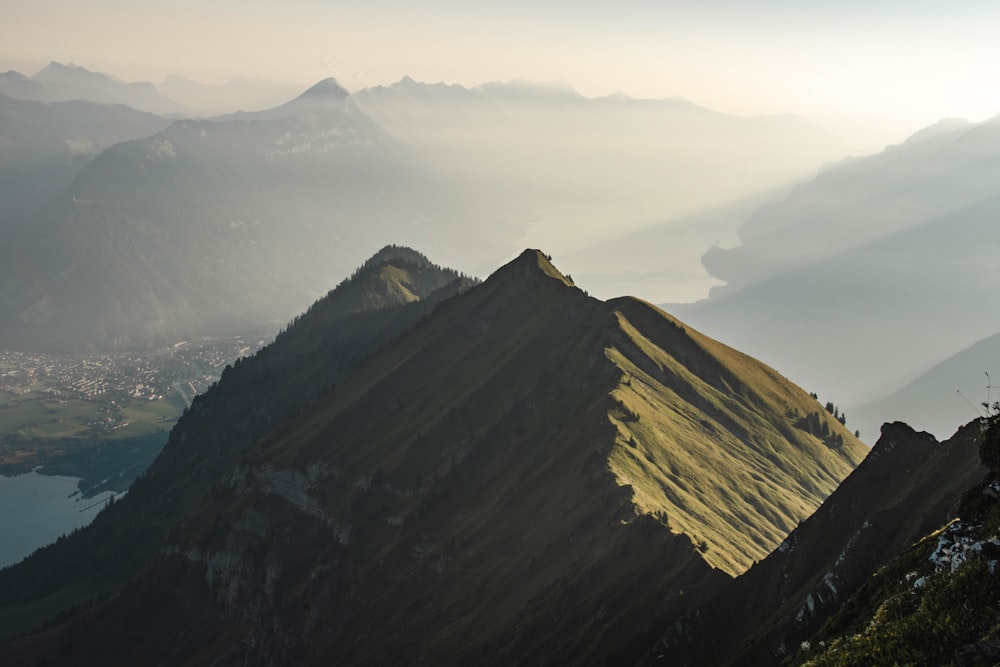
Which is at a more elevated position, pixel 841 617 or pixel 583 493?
pixel 583 493

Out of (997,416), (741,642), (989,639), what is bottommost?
(741,642)

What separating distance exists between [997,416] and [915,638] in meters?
15.3

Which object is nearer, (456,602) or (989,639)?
(989,639)

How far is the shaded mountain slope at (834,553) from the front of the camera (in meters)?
93.8

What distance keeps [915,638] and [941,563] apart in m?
8.36

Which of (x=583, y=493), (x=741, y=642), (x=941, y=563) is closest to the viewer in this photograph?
(x=941, y=563)

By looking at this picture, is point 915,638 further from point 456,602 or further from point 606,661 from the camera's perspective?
point 456,602

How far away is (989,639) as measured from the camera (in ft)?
154

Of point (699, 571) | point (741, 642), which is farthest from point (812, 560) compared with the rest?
point (699, 571)

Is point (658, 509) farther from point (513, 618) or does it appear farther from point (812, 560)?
point (812, 560)

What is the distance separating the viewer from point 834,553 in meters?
109

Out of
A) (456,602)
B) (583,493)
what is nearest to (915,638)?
(583,493)

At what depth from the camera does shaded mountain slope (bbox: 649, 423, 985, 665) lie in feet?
308

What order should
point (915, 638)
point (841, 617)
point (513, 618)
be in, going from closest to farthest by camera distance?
point (915, 638) → point (841, 617) → point (513, 618)
